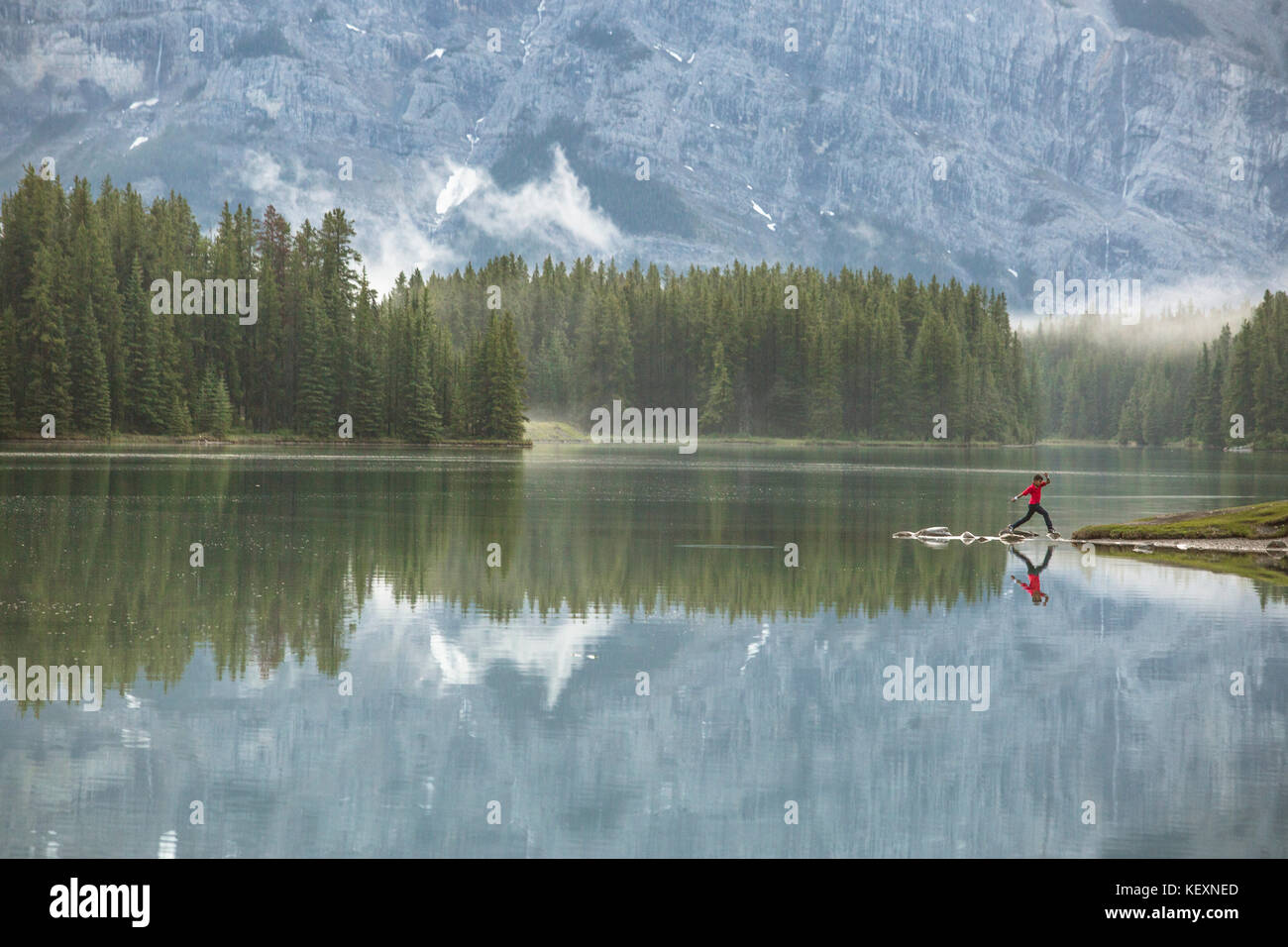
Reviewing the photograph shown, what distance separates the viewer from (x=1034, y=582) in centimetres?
3422

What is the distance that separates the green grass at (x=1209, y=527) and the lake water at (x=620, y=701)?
3998 mm

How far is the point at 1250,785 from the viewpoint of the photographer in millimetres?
15781

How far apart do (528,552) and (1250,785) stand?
25.0 meters

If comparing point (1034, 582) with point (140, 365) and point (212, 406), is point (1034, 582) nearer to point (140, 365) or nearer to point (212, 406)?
point (140, 365)

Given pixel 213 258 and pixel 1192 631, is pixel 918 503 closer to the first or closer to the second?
pixel 1192 631

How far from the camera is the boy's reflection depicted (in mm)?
31078

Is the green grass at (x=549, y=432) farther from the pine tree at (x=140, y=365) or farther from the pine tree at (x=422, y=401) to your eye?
the pine tree at (x=140, y=365)

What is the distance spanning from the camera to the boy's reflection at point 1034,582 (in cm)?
3108

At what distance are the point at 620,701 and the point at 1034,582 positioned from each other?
17838mm

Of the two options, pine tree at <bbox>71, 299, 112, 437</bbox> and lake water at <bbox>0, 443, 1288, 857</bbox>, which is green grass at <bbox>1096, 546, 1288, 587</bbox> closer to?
lake water at <bbox>0, 443, 1288, 857</bbox>

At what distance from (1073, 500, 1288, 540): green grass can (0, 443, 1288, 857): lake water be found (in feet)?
13.1

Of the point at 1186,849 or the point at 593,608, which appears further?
the point at 593,608

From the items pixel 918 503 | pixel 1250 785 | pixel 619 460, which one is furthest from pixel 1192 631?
pixel 619 460

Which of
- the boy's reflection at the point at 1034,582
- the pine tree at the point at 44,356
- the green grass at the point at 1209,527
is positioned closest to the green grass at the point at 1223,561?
the green grass at the point at 1209,527
